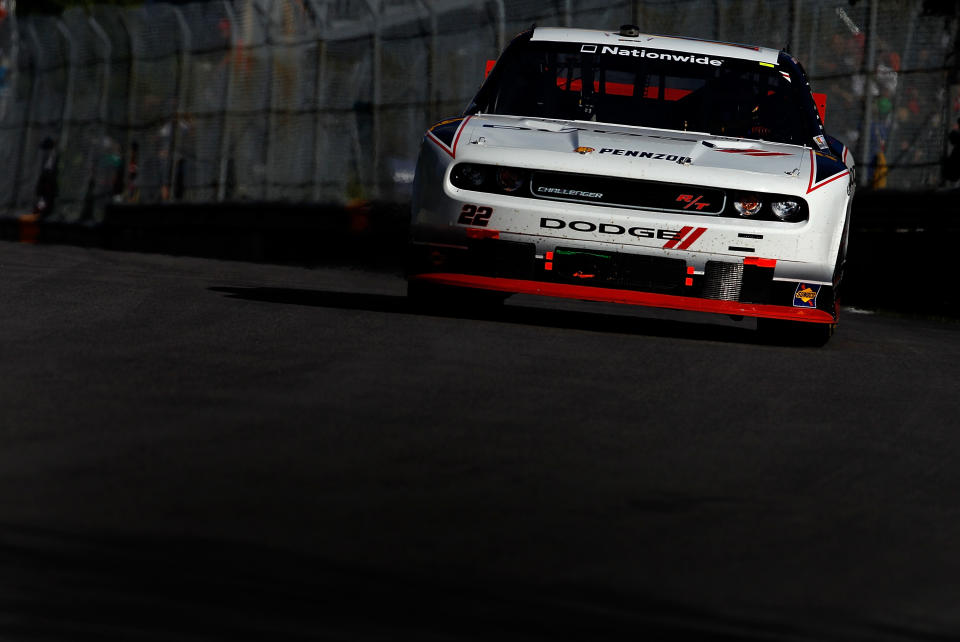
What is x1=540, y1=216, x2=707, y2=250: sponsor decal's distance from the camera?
28.8ft

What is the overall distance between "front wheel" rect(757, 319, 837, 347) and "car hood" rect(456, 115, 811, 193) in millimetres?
830

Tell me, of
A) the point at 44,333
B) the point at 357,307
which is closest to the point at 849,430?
the point at 44,333

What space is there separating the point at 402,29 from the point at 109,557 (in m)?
14.9

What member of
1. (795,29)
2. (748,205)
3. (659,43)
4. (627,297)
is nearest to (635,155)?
(748,205)

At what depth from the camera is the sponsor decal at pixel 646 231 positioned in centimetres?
879

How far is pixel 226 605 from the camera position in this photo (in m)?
3.59

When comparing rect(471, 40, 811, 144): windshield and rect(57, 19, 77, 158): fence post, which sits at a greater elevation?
rect(471, 40, 811, 144): windshield

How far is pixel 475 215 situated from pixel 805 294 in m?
1.64

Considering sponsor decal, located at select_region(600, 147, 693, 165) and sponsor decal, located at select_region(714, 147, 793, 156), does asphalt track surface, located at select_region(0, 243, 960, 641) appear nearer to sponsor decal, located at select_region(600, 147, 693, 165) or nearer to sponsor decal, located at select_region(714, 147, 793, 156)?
sponsor decal, located at select_region(600, 147, 693, 165)

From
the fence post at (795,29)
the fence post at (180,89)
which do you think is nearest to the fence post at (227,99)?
the fence post at (180,89)

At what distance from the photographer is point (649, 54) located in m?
10.3

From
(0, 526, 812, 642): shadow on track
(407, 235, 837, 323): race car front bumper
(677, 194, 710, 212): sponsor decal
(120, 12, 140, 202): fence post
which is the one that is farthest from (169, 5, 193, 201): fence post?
(0, 526, 812, 642): shadow on track

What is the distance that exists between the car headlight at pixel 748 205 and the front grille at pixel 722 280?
0.89ft

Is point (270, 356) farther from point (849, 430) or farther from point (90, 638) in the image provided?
point (90, 638)
